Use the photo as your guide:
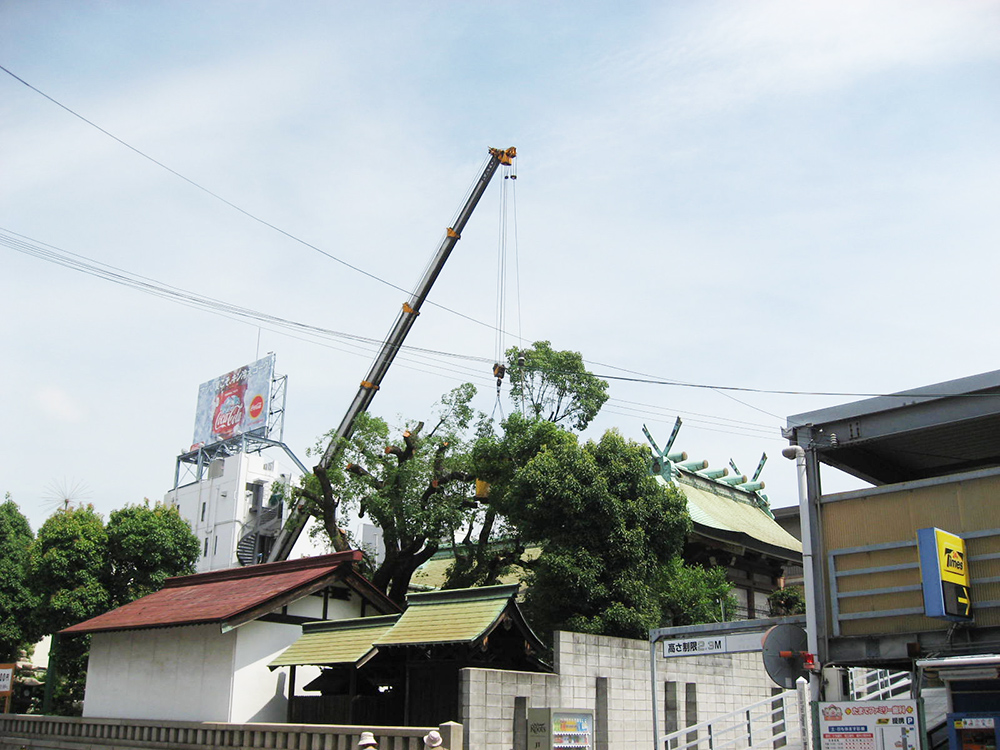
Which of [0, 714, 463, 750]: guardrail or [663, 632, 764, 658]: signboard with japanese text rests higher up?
[663, 632, 764, 658]: signboard with japanese text

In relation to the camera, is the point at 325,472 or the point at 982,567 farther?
the point at 325,472

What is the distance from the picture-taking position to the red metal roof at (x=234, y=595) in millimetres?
20875

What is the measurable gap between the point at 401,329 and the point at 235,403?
24.3 meters

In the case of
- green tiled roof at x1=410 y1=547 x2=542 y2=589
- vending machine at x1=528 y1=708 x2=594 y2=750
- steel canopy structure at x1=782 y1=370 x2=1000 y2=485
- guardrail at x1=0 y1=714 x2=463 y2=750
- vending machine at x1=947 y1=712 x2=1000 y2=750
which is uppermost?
steel canopy structure at x1=782 y1=370 x2=1000 y2=485

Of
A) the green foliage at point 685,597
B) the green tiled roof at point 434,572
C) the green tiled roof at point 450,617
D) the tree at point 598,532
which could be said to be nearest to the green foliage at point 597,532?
the tree at point 598,532

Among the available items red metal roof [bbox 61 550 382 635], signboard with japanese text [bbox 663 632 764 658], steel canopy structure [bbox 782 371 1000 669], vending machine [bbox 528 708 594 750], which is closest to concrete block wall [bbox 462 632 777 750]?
vending machine [bbox 528 708 594 750]

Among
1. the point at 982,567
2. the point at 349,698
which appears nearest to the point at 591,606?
the point at 349,698

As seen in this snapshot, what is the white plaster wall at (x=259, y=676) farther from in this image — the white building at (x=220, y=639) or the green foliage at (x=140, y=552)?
the green foliage at (x=140, y=552)

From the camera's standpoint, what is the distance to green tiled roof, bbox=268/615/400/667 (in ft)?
62.8

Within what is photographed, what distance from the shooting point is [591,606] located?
22156 millimetres

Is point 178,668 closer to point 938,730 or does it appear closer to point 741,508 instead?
point 938,730

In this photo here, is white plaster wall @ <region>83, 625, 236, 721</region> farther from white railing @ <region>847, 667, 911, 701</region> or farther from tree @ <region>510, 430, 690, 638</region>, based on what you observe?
white railing @ <region>847, 667, 911, 701</region>

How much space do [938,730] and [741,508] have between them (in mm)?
20534

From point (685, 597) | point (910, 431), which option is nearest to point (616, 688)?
point (685, 597)
